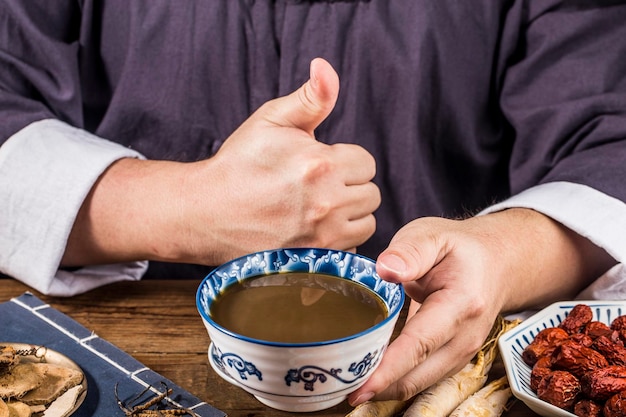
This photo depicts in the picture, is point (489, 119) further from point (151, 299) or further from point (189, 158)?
point (151, 299)

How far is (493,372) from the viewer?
116 cm

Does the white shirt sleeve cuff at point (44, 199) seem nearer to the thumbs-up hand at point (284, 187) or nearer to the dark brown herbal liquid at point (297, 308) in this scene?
the thumbs-up hand at point (284, 187)

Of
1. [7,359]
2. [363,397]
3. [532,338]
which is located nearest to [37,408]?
[7,359]

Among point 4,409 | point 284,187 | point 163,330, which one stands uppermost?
point 284,187

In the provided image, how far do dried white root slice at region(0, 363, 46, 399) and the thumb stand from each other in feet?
1.91

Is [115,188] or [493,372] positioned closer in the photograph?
[493,372]

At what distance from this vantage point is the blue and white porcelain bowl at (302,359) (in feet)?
2.65

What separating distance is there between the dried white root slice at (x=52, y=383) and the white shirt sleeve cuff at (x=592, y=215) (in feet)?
2.68

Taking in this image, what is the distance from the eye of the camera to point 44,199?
53.5 inches

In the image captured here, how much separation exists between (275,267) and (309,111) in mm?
315

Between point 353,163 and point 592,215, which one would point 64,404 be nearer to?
point 353,163

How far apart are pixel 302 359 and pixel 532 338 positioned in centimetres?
54

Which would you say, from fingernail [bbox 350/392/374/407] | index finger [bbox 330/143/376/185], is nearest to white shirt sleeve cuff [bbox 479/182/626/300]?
index finger [bbox 330/143/376/185]

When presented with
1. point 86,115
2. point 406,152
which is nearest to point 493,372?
point 406,152
